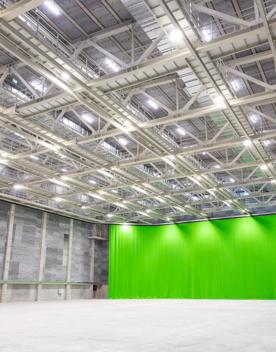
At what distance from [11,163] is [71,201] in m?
14.1

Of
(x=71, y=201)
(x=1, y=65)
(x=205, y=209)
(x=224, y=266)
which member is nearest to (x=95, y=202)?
(x=71, y=201)

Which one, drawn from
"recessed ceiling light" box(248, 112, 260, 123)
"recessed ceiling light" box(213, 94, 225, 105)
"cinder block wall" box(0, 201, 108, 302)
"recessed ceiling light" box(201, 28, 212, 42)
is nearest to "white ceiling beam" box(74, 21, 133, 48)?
"recessed ceiling light" box(201, 28, 212, 42)

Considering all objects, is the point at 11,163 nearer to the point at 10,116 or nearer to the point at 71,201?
the point at 10,116

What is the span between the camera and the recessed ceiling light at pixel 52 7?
53.5 ft

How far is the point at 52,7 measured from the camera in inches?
653

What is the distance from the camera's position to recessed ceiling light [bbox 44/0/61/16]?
16.3 m

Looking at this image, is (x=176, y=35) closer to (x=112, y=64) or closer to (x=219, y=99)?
(x=219, y=99)

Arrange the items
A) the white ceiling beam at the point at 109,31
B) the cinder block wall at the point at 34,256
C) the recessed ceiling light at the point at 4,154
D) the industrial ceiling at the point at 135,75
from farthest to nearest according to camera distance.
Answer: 1. the cinder block wall at the point at 34,256
2. the recessed ceiling light at the point at 4,154
3. the white ceiling beam at the point at 109,31
4. the industrial ceiling at the point at 135,75

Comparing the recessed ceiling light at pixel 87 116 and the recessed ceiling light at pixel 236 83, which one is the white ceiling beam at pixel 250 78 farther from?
the recessed ceiling light at pixel 87 116

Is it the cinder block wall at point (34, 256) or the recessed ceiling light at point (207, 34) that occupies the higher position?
the recessed ceiling light at point (207, 34)

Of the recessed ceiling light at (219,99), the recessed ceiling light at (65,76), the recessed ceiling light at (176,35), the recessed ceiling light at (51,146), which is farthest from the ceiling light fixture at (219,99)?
the recessed ceiling light at (51,146)

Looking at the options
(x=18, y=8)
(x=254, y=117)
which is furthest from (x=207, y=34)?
(x=254, y=117)

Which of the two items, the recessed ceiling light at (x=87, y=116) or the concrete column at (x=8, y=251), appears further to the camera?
the concrete column at (x=8, y=251)

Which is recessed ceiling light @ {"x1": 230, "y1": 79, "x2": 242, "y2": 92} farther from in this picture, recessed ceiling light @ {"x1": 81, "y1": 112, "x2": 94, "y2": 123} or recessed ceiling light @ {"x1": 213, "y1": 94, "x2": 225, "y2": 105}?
recessed ceiling light @ {"x1": 81, "y1": 112, "x2": 94, "y2": 123}
